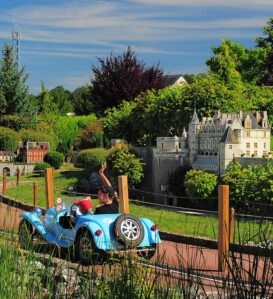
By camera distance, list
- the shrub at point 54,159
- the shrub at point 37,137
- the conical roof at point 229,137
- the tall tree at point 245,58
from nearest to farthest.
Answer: the conical roof at point 229,137 < the shrub at point 54,159 < the shrub at point 37,137 < the tall tree at point 245,58

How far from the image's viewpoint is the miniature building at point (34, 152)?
104 feet

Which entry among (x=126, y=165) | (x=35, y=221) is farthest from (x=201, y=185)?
(x=35, y=221)

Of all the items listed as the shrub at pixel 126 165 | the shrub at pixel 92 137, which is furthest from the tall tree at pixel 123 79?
the shrub at pixel 126 165

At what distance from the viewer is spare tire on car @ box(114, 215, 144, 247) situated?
8102 millimetres

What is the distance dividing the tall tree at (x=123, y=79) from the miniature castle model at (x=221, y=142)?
17.1 metres

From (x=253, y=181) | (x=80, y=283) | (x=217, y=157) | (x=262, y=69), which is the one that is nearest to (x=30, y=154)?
(x=217, y=157)

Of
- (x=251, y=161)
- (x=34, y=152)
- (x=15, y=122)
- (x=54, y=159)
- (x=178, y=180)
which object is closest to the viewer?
(x=251, y=161)

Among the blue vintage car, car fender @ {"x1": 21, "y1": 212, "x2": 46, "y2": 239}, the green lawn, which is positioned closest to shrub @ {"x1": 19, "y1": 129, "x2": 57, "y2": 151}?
the green lawn

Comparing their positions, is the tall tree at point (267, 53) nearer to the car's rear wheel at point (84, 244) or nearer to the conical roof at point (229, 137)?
the conical roof at point (229, 137)

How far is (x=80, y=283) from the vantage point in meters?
4.41

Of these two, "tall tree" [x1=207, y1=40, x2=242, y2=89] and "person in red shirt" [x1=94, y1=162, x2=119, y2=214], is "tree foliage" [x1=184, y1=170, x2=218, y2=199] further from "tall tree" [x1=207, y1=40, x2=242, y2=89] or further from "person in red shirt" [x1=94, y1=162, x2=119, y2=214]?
"tall tree" [x1=207, y1=40, x2=242, y2=89]

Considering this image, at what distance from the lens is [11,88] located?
37.7 m

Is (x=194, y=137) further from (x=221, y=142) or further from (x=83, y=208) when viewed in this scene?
(x=83, y=208)

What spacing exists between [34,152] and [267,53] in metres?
21.9
